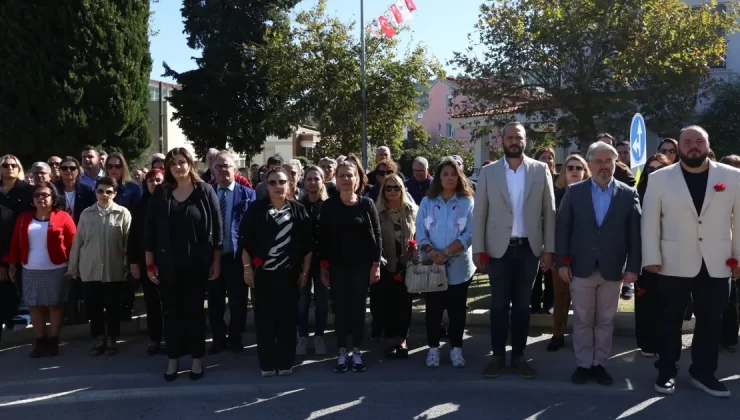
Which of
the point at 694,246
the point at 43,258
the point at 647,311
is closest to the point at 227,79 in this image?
the point at 43,258

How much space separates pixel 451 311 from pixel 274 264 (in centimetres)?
175

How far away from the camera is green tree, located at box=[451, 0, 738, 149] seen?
15.9 metres

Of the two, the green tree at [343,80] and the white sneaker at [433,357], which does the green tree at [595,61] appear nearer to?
the green tree at [343,80]

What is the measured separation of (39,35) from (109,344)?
12.8 m

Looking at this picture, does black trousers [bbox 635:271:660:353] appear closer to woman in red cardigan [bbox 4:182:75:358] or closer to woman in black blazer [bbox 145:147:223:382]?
woman in black blazer [bbox 145:147:223:382]

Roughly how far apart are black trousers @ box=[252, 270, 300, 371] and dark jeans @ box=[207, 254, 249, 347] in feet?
2.81

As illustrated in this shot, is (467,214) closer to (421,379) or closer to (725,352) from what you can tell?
(421,379)

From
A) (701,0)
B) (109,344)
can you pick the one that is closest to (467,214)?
(109,344)

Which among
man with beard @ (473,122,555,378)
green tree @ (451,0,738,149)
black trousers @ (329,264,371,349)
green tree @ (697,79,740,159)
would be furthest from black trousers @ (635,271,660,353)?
green tree @ (697,79,740,159)

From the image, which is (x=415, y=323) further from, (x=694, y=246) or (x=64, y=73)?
(x=64, y=73)

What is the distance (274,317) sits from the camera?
5.99 metres

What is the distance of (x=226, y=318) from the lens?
7668 millimetres

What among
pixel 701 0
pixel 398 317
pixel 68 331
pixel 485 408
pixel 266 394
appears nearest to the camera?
pixel 485 408

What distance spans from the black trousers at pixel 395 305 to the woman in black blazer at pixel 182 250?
177cm
